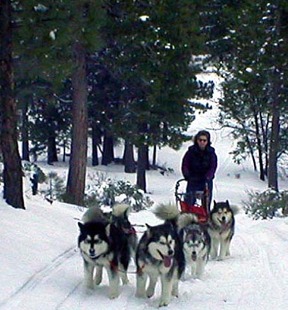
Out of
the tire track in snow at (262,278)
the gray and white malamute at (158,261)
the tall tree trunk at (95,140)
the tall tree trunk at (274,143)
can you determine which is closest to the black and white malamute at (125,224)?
the gray and white malamute at (158,261)

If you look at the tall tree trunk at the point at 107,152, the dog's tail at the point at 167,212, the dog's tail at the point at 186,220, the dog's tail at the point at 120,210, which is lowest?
the tall tree trunk at the point at 107,152

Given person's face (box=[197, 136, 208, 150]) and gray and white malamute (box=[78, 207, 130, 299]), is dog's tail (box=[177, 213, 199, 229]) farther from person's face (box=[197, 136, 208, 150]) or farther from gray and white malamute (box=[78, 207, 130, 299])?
person's face (box=[197, 136, 208, 150])

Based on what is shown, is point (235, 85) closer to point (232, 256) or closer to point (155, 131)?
point (155, 131)

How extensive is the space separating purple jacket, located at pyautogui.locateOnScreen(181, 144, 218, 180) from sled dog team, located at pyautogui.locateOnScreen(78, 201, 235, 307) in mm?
2586

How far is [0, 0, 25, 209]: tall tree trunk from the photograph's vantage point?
1151 centimetres

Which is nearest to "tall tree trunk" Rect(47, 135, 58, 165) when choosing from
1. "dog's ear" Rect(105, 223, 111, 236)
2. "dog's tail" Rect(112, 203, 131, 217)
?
"dog's tail" Rect(112, 203, 131, 217)

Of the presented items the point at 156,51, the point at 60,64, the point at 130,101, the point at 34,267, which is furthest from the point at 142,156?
the point at 34,267

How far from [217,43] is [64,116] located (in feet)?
38.9

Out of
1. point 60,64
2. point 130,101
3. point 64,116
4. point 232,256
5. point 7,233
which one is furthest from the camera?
point 64,116

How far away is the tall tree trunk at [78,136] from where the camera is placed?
19172mm

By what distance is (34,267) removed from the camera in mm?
8930

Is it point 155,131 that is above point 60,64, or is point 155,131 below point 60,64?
below

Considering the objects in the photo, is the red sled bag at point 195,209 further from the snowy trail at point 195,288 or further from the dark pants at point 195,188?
the snowy trail at point 195,288

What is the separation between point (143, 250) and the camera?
25.1 feet
